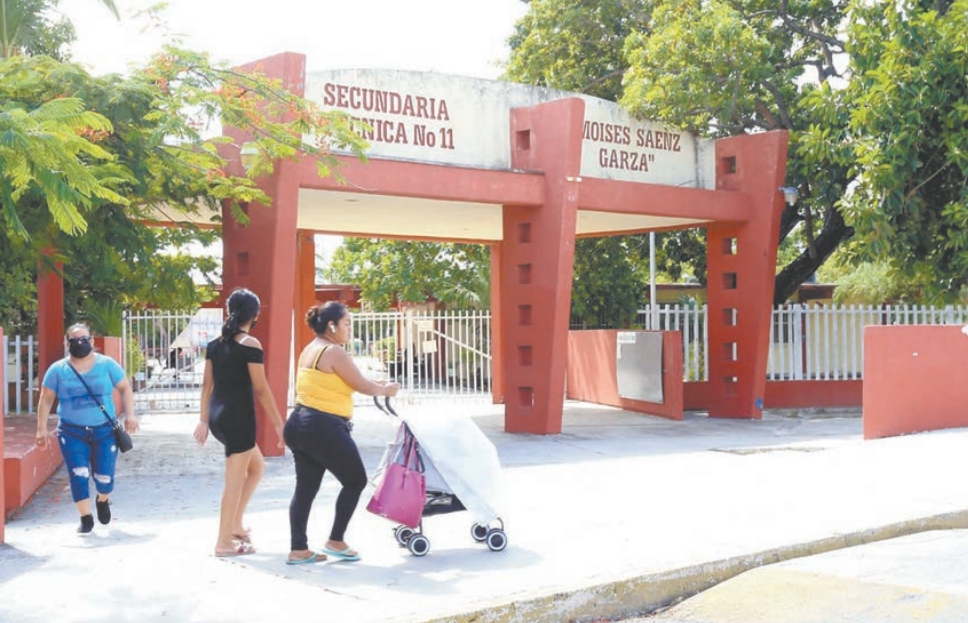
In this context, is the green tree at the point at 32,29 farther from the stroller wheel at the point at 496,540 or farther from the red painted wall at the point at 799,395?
the red painted wall at the point at 799,395

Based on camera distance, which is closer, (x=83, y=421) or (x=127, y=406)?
(x=83, y=421)

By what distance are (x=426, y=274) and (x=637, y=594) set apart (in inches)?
857

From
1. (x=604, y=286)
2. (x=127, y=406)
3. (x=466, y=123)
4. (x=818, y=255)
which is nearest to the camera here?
(x=127, y=406)

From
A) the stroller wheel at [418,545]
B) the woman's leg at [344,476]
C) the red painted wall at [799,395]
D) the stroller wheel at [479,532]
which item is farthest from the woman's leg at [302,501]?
the red painted wall at [799,395]

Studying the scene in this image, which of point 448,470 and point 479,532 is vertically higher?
point 448,470

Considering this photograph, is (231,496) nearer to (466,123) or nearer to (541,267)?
(541,267)

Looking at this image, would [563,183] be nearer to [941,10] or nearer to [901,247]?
[901,247]

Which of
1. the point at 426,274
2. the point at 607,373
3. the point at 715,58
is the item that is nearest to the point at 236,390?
the point at 715,58

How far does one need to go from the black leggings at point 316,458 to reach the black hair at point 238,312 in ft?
2.12

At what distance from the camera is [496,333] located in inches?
840

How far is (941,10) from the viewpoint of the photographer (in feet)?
57.6

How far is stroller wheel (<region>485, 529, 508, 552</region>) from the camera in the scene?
7.39 meters

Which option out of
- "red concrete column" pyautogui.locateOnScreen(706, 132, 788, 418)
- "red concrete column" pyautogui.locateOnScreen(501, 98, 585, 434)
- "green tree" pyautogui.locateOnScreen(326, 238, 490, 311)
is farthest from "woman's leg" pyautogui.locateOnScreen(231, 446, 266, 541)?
"green tree" pyautogui.locateOnScreen(326, 238, 490, 311)

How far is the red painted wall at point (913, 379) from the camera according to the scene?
14141 mm
